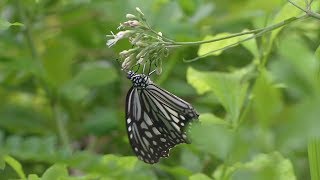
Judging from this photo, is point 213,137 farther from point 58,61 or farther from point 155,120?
point 58,61

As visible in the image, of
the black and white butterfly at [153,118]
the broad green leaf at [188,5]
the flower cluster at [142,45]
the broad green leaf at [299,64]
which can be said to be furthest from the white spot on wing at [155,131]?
the broad green leaf at [299,64]

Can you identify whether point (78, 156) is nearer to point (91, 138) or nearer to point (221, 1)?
point (91, 138)

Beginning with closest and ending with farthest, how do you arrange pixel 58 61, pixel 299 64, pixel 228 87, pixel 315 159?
pixel 299 64 < pixel 315 159 < pixel 228 87 < pixel 58 61

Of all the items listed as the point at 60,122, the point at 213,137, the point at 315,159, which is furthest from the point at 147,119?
the point at 213,137

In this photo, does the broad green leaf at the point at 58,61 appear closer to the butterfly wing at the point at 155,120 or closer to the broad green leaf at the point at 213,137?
the butterfly wing at the point at 155,120

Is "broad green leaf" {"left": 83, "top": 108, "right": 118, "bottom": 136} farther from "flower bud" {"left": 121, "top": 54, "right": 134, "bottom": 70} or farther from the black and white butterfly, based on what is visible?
"flower bud" {"left": 121, "top": 54, "right": 134, "bottom": 70}

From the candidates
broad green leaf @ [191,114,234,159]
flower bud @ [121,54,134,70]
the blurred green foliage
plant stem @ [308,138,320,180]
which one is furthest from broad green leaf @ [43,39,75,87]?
broad green leaf @ [191,114,234,159]
